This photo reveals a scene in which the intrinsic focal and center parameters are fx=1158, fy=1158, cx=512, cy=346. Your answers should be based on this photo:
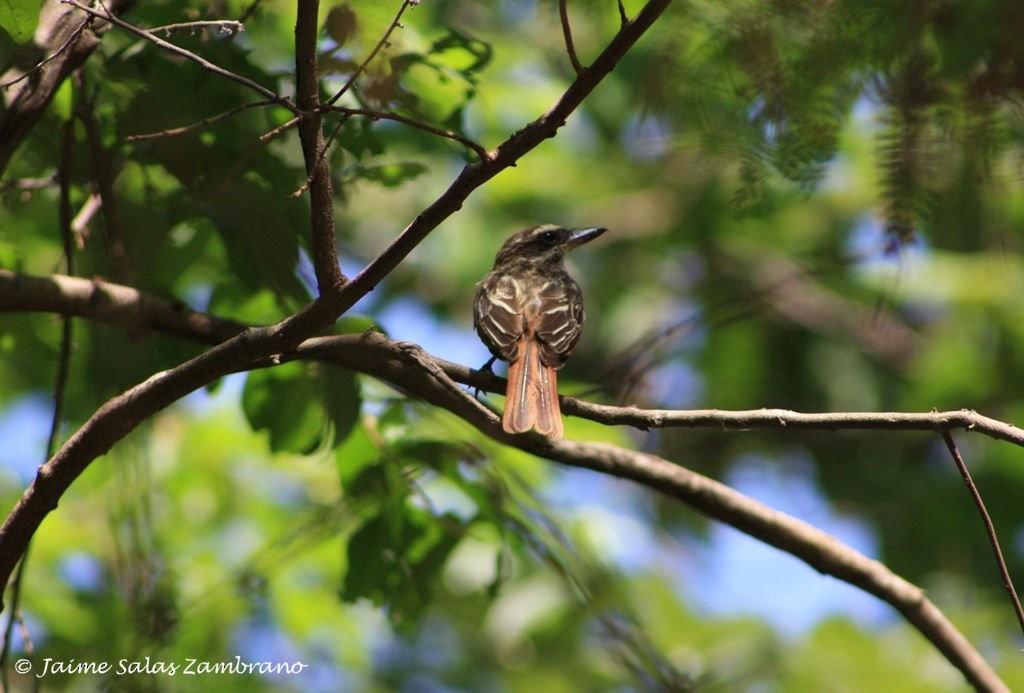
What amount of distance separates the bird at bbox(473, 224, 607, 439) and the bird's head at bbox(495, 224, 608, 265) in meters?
0.01

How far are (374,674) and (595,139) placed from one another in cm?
447

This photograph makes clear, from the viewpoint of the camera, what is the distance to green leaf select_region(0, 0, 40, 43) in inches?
98.3

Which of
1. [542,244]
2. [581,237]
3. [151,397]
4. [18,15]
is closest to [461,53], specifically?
[18,15]

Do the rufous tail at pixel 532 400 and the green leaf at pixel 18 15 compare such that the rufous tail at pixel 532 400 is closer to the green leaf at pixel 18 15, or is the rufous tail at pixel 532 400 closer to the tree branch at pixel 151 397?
the tree branch at pixel 151 397

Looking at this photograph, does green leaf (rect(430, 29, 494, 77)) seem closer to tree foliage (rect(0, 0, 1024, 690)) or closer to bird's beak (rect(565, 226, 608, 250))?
tree foliage (rect(0, 0, 1024, 690))

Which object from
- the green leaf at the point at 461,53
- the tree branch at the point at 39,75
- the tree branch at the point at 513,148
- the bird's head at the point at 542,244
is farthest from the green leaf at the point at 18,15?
the bird's head at the point at 542,244

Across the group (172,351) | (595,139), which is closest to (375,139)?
(172,351)

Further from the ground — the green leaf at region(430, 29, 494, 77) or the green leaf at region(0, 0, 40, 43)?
the green leaf at region(430, 29, 494, 77)

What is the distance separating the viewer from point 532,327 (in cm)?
385

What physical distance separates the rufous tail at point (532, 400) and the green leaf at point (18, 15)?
1398 millimetres

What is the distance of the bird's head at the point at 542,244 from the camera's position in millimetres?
5199

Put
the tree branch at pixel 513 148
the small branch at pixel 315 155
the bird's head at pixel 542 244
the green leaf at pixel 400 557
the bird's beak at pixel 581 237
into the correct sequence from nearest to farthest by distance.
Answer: the tree branch at pixel 513 148 → the small branch at pixel 315 155 → the green leaf at pixel 400 557 → the bird's beak at pixel 581 237 → the bird's head at pixel 542 244

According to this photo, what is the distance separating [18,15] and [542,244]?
3.12 m

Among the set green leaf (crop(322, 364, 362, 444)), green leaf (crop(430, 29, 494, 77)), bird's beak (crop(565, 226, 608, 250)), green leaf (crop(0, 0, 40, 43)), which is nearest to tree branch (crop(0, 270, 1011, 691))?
green leaf (crop(322, 364, 362, 444))
